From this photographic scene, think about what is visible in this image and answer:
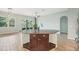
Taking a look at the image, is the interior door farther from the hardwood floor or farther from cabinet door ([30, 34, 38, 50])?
cabinet door ([30, 34, 38, 50])

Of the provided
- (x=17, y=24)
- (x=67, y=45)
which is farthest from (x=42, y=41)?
(x=17, y=24)

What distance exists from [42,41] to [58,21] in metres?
0.56

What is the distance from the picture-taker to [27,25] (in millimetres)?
2244

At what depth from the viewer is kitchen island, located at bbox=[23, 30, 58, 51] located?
2268 millimetres

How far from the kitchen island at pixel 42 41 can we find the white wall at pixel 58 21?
0.44 feet

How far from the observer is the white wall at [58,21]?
2.18 meters

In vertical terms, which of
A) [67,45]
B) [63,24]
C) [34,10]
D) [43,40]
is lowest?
[67,45]

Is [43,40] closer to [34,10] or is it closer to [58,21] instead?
[58,21]

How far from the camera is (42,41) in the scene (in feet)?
7.57

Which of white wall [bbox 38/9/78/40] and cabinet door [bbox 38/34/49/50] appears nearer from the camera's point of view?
white wall [bbox 38/9/78/40]

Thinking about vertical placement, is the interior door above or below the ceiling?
below

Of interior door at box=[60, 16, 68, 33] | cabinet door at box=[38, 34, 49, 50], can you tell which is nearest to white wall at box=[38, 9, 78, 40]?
interior door at box=[60, 16, 68, 33]

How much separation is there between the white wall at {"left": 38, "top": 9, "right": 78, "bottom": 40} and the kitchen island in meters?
0.13

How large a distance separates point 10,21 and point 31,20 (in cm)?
44
